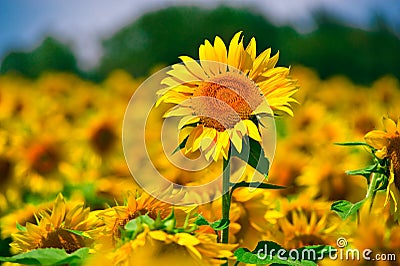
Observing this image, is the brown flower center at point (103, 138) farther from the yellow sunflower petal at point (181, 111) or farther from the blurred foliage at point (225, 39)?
the blurred foliage at point (225, 39)

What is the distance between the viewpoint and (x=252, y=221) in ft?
5.93

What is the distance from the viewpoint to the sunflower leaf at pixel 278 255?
1264 millimetres

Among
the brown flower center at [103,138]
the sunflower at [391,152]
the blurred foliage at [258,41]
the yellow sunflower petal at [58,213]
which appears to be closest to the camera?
the yellow sunflower petal at [58,213]

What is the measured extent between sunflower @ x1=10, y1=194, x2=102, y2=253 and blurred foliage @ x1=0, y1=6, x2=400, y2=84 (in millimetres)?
12289

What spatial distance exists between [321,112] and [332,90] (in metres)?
1.40

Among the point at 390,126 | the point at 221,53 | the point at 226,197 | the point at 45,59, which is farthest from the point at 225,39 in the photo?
the point at 226,197

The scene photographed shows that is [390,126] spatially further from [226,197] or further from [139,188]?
[139,188]

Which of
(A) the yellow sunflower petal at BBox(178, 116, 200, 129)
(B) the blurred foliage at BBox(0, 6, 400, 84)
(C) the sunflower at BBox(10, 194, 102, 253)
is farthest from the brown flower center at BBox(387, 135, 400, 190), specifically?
(B) the blurred foliage at BBox(0, 6, 400, 84)

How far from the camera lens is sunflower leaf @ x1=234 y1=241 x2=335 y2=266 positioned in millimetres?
1264

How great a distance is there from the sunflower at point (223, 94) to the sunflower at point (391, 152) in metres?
0.29

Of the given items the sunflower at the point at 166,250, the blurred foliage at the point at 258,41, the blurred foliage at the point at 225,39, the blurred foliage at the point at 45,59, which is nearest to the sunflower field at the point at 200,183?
the sunflower at the point at 166,250

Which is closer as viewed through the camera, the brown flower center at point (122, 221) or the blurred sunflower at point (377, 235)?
the brown flower center at point (122, 221)

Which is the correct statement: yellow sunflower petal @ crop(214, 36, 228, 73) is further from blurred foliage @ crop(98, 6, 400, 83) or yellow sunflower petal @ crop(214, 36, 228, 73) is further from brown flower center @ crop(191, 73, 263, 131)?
blurred foliage @ crop(98, 6, 400, 83)

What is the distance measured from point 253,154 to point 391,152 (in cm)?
40
